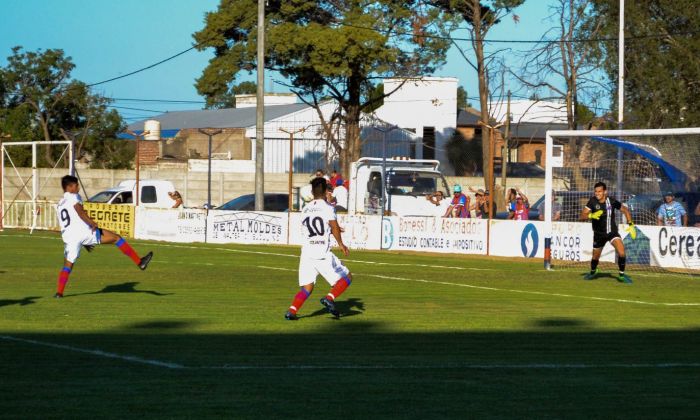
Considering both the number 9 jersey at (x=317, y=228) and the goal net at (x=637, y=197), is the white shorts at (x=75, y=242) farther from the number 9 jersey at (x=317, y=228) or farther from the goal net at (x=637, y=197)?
the goal net at (x=637, y=197)

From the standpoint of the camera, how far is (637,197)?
86.7 ft

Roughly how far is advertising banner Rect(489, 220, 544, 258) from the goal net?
623 millimetres

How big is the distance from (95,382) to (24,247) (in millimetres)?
22825

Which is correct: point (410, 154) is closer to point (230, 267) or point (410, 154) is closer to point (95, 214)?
point (95, 214)

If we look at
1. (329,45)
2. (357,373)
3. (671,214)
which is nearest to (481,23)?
(329,45)

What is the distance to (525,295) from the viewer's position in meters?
18.6

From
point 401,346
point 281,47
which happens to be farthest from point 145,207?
point 401,346

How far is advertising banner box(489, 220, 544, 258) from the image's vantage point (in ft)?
91.2

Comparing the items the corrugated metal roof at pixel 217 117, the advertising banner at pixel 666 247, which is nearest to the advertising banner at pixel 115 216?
the advertising banner at pixel 666 247

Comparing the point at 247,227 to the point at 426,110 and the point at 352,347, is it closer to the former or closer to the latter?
the point at 352,347

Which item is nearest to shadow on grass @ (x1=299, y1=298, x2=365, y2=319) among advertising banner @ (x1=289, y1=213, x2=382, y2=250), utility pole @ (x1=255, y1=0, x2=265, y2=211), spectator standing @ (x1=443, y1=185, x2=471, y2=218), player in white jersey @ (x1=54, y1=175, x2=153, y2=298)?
player in white jersey @ (x1=54, y1=175, x2=153, y2=298)

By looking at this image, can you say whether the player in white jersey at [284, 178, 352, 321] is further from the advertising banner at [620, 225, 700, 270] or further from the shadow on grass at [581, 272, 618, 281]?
the advertising banner at [620, 225, 700, 270]

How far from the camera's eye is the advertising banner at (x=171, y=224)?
35.6 m

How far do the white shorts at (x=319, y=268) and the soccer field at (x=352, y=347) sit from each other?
59 centimetres
